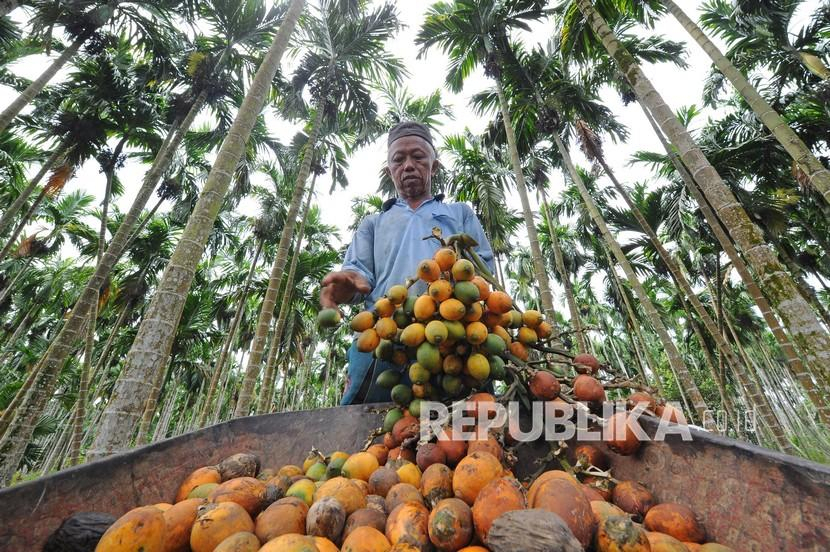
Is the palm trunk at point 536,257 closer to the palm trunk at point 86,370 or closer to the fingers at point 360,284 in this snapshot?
the fingers at point 360,284

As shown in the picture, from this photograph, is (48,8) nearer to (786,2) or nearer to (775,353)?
(786,2)

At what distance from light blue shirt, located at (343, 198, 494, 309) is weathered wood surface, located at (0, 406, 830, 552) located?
1248mm

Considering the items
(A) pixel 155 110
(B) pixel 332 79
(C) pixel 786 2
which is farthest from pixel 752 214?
(A) pixel 155 110

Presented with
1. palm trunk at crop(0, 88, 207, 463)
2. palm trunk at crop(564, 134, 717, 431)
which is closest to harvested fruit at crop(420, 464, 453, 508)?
palm trunk at crop(564, 134, 717, 431)

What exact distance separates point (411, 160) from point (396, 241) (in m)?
0.72

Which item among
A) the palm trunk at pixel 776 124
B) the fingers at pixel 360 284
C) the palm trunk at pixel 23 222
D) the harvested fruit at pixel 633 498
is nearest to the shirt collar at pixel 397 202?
the fingers at pixel 360 284

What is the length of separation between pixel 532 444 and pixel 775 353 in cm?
4147

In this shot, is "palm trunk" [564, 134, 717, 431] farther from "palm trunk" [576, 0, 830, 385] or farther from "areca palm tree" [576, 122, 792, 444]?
"palm trunk" [576, 0, 830, 385]

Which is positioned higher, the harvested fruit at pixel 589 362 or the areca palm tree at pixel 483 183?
the areca palm tree at pixel 483 183

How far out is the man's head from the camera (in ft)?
8.98

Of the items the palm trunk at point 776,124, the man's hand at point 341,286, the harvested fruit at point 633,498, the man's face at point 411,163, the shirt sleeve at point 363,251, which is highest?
the palm trunk at point 776,124

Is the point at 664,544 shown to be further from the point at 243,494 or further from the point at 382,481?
the point at 243,494

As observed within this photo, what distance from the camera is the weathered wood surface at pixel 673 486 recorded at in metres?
0.71

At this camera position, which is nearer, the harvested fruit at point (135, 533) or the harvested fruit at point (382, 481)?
the harvested fruit at point (135, 533)
